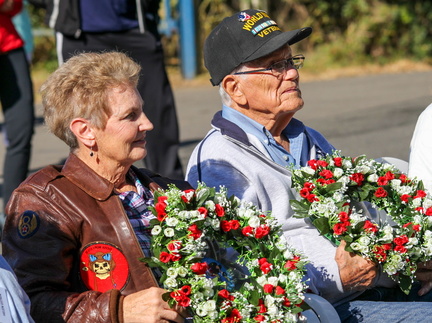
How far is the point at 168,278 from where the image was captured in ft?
9.00

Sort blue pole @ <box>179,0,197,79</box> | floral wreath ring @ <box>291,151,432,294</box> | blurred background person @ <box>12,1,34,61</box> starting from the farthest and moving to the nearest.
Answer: blue pole @ <box>179,0,197,79</box> < blurred background person @ <box>12,1,34,61</box> < floral wreath ring @ <box>291,151,432,294</box>

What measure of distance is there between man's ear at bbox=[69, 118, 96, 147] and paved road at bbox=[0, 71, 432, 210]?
5158 mm

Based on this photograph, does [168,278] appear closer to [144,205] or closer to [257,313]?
[257,313]

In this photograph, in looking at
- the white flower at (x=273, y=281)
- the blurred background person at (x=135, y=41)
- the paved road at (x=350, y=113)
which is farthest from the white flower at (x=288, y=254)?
the paved road at (x=350, y=113)

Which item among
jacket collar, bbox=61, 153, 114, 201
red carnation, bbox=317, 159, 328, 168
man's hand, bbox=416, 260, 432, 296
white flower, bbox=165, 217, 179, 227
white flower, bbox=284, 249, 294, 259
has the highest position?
jacket collar, bbox=61, 153, 114, 201

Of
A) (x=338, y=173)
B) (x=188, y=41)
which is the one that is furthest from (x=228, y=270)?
(x=188, y=41)

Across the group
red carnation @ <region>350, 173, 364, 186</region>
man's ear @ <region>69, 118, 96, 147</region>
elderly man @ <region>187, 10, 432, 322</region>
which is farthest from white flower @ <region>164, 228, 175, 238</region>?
red carnation @ <region>350, 173, 364, 186</region>

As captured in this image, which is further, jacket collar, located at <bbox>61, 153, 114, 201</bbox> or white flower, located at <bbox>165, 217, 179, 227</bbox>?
jacket collar, located at <bbox>61, 153, 114, 201</bbox>

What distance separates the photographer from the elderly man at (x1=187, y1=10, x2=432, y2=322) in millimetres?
3363

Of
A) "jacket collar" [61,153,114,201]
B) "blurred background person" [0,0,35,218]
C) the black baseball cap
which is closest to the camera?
"jacket collar" [61,153,114,201]

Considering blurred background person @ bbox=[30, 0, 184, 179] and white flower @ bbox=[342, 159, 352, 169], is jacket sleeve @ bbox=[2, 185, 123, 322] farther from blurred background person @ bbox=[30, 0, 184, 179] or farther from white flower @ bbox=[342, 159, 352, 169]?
blurred background person @ bbox=[30, 0, 184, 179]

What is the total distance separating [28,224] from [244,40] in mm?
1351

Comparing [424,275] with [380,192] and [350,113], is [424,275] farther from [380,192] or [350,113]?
[350,113]

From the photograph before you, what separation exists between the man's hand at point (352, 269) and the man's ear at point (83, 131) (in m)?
1.06
